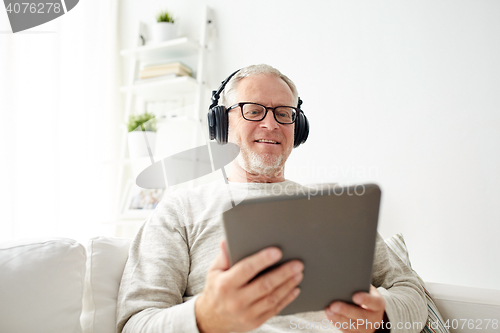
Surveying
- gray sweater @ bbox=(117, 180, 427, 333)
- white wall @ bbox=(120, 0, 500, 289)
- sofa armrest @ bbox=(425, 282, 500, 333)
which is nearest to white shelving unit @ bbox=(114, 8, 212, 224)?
white wall @ bbox=(120, 0, 500, 289)

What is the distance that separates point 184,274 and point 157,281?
8 centimetres

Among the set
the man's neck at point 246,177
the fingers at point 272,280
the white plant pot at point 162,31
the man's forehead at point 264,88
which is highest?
the white plant pot at point 162,31

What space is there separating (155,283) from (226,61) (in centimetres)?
164

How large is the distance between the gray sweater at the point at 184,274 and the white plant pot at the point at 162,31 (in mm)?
1481

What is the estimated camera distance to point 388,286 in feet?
2.96

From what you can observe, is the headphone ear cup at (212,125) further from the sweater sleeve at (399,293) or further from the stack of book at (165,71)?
the stack of book at (165,71)

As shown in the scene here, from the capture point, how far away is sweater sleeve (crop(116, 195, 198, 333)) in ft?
2.19

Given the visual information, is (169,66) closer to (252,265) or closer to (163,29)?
(163,29)

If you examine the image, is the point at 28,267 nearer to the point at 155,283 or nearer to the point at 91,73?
the point at 155,283

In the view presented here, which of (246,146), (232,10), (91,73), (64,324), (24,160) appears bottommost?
(64,324)

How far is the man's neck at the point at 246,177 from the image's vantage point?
1.14 metres

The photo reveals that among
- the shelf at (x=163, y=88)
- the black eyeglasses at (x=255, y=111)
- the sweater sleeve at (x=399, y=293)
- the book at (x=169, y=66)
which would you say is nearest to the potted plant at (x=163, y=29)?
the book at (x=169, y=66)

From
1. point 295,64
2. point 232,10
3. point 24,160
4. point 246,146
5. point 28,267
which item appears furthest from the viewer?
point 232,10

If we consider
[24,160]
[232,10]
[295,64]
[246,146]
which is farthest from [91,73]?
[246,146]
